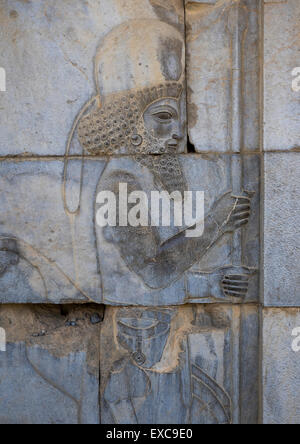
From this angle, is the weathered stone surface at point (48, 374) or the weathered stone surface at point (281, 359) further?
the weathered stone surface at point (48, 374)

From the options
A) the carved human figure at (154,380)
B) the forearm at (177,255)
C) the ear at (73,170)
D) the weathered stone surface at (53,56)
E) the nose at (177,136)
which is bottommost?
the carved human figure at (154,380)

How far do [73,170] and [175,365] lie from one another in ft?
5.08

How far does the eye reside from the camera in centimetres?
295

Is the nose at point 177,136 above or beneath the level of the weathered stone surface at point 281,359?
above

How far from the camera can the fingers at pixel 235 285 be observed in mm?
3012

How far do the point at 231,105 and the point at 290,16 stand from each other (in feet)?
2.20

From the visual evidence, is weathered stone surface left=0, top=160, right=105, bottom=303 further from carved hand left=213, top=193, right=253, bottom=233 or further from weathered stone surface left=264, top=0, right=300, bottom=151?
weathered stone surface left=264, top=0, right=300, bottom=151

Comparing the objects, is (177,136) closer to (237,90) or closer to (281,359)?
(237,90)

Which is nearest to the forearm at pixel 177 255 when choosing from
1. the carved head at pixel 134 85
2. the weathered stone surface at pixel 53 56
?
the carved head at pixel 134 85

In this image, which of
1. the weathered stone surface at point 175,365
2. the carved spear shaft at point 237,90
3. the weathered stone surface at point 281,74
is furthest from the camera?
the weathered stone surface at point 175,365

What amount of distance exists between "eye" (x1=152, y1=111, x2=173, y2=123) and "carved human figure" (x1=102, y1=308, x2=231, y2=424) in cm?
134

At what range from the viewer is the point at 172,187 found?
9.71 ft

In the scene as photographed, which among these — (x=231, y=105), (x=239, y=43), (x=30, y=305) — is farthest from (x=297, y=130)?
(x=30, y=305)

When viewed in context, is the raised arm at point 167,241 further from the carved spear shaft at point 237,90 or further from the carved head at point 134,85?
the carved head at point 134,85
